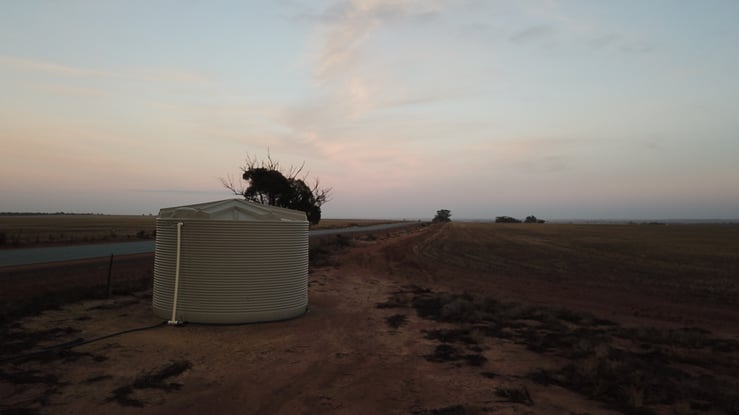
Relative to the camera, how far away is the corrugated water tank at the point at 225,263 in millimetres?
8977

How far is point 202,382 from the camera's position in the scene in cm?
612

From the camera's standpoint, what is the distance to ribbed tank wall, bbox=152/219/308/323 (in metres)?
8.97

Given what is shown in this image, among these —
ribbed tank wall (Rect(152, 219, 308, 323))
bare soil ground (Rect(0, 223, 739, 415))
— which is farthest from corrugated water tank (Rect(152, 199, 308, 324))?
bare soil ground (Rect(0, 223, 739, 415))

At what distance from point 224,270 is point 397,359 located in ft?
12.4

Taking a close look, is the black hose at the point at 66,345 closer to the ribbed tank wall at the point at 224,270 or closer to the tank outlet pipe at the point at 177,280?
the tank outlet pipe at the point at 177,280

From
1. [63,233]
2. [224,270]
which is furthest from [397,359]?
[63,233]

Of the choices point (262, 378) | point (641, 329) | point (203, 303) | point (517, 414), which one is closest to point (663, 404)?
point (517, 414)

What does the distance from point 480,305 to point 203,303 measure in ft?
20.7

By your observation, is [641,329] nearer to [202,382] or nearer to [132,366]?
[202,382]

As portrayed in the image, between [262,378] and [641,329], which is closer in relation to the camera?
[262,378]

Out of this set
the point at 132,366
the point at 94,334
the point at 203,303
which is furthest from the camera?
the point at 203,303

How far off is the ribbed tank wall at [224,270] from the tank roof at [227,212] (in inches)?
7.6

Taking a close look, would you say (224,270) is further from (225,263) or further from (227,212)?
(227,212)

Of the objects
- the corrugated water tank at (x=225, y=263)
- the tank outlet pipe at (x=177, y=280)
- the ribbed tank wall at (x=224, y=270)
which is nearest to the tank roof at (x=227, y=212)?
the corrugated water tank at (x=225, y=263)
